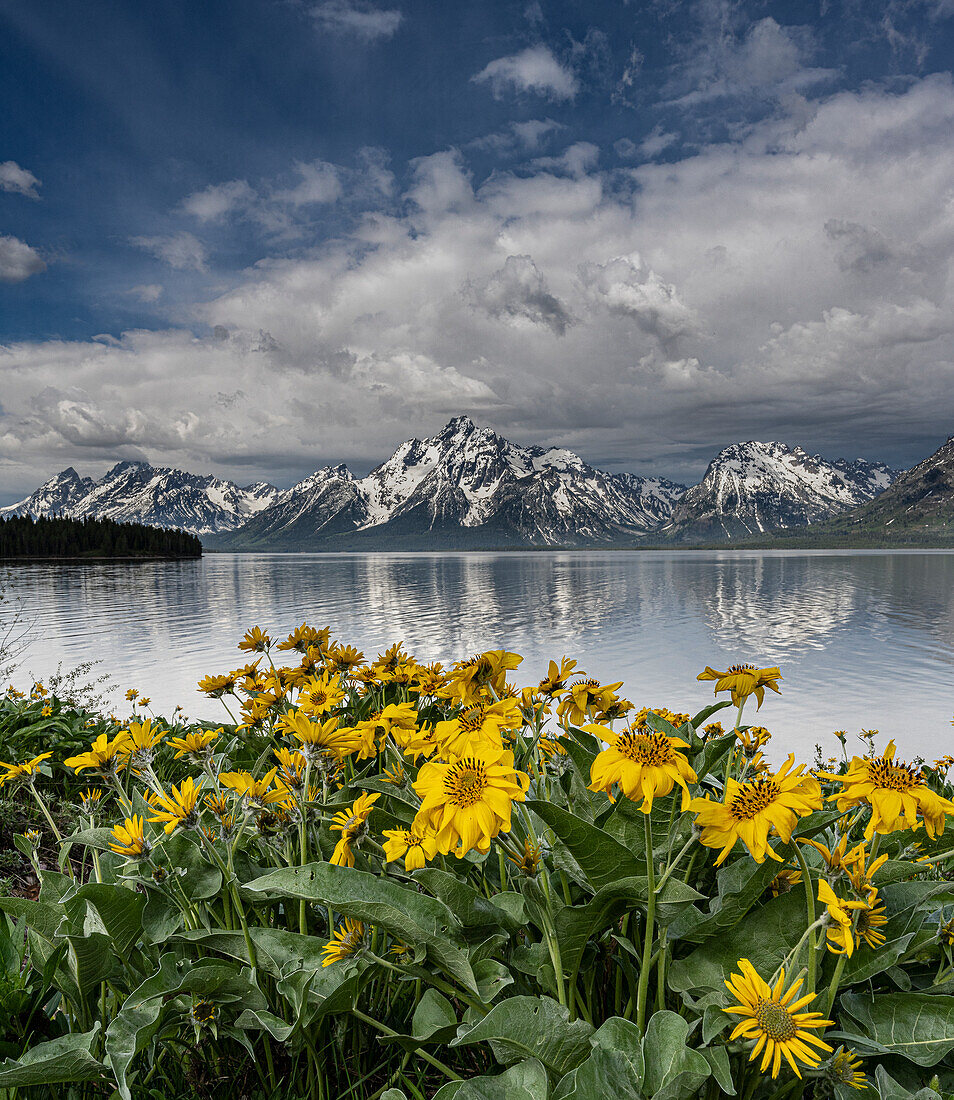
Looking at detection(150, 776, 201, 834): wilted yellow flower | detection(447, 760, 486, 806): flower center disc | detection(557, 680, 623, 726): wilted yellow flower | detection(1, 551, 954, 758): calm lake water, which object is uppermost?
detection(447, 760, 486, 806): flower center disc

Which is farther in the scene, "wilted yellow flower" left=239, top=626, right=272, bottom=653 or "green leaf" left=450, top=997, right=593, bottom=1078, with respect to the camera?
"wilted yellow flower" left=239, top=626, right=272, bottom=653

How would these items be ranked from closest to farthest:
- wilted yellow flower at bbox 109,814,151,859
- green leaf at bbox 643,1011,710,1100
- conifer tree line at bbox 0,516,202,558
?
green leaf at bbox 643,1011,710,1100 → wilted yellow flower at bbox 109,814,151,859 → conifer tree line at bbox 0,516,202,558

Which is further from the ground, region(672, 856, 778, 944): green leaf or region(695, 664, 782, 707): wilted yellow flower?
region(695, 664, 782, 707): wilted yellow flower

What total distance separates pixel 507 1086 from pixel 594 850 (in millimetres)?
585

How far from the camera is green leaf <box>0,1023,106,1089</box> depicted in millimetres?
1642

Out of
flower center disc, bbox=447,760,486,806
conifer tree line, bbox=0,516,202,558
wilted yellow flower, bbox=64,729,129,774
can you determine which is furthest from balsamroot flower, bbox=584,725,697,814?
conifer tree line, bbox=0,516,202,558

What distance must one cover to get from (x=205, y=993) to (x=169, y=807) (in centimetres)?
55

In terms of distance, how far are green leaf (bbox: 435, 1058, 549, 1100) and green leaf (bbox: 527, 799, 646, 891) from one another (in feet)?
1.53

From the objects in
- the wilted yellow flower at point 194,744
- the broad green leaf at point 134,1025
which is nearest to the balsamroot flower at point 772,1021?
the broad green leaf at point 134,1025

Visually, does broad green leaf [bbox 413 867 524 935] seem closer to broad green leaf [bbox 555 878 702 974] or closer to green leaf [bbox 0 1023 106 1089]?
broad green leaf [bbox 555 878 702 974]

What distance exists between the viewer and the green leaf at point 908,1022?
65.8 inches

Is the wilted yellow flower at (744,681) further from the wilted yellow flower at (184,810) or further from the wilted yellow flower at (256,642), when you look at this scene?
the wilted yellow flower at (256,642)

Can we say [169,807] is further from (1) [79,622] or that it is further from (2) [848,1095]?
(1) [79,622]

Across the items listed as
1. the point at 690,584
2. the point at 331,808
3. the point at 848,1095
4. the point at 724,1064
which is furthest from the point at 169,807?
the point at 690,584
